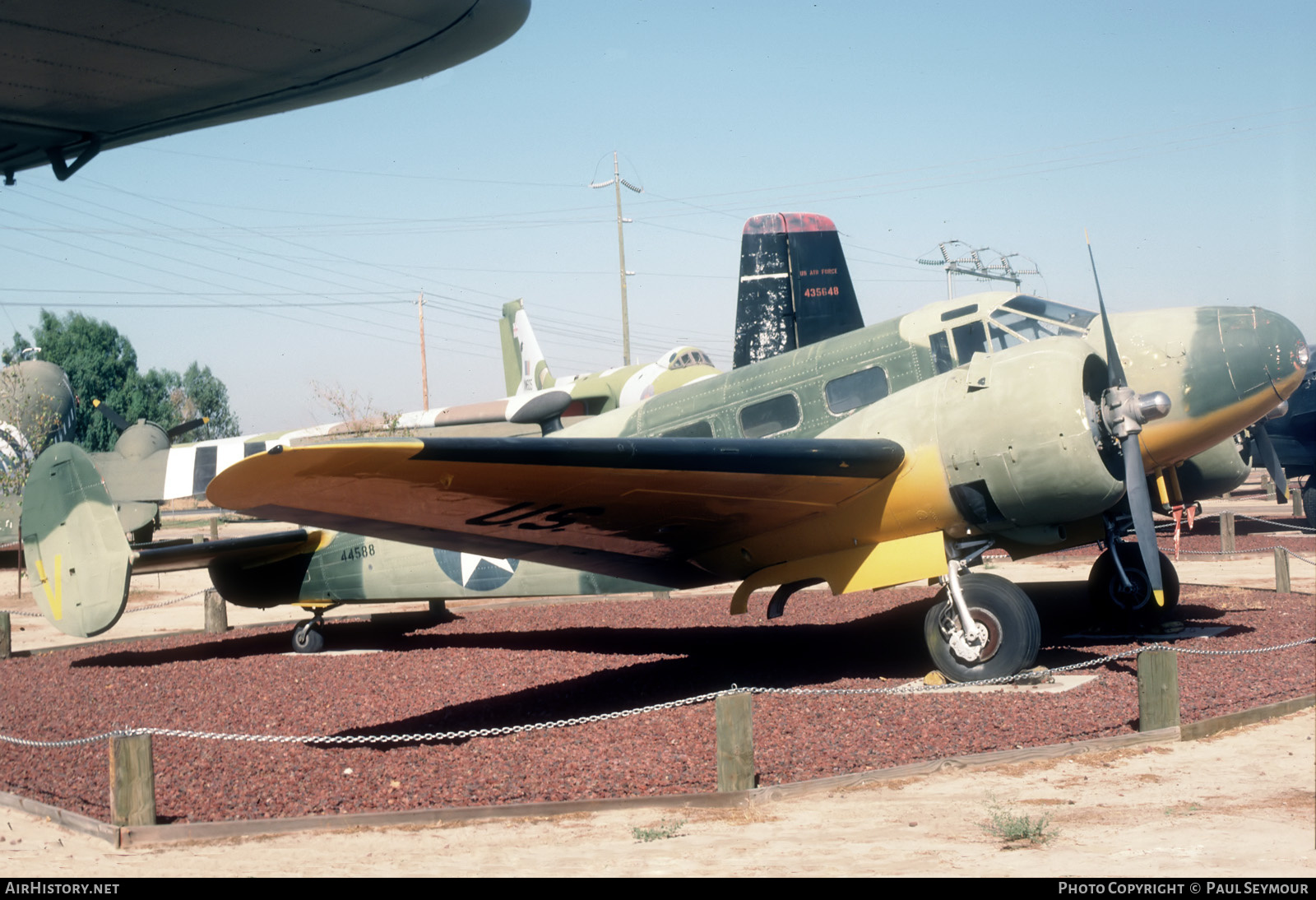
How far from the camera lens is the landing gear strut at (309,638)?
13.0 m

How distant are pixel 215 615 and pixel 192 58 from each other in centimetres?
1094

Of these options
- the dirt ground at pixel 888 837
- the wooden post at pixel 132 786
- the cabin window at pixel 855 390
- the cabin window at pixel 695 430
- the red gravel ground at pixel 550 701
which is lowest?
the dirt ground at pixel 888 837

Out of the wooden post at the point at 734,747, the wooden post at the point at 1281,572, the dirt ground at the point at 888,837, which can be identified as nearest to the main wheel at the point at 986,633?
the dirt ground at the point at 888,837

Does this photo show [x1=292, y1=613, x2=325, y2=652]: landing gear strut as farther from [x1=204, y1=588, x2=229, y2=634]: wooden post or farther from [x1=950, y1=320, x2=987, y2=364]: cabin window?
[x1=950, y1=320, x2=987, y2=364]: cabin window

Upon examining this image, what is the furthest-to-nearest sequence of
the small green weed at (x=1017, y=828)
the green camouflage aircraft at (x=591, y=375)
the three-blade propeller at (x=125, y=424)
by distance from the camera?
the three-blade propeller at (x=125, y=424)
the green camouflage aircraft at (x=591, y=375)
the small green weed at (x=1017, y=828)

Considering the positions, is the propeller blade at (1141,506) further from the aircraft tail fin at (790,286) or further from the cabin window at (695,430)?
the aircraft tail fin at (790,286)

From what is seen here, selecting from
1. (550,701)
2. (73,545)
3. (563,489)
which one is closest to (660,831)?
(563,489)

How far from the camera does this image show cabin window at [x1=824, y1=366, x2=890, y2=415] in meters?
10.4

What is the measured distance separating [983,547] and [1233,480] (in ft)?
15.7

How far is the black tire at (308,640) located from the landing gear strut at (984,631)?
7637mm

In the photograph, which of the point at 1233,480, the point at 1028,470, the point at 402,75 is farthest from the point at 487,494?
the point at 1233,480

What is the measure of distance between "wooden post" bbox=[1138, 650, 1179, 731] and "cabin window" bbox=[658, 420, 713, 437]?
4.88 meters

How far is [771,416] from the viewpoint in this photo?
10828mm

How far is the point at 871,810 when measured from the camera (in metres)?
6.32
